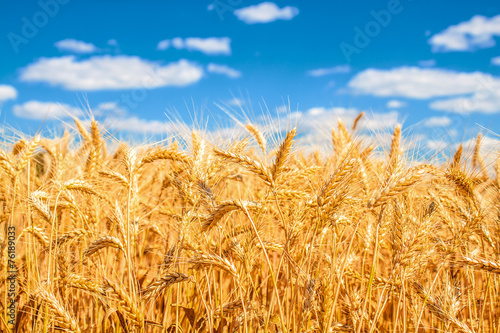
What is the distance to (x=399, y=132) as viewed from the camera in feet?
13.4

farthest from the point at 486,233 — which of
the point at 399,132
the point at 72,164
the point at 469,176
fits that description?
the point at 72,164

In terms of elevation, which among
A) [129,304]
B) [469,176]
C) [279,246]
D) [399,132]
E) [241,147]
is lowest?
[129,304]

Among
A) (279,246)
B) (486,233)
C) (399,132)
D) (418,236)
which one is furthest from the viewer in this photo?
(399,132)

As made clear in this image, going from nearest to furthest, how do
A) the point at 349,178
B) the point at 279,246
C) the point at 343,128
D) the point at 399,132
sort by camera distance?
the point at 349,178
the point at 279,246
the point at 399,132
the point at 343,128

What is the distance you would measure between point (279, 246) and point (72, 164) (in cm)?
285

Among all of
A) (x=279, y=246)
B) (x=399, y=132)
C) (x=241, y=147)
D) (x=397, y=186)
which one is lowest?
(x=279, y=246)

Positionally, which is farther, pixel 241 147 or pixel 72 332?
pixel 241 147

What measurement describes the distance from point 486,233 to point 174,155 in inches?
88.0

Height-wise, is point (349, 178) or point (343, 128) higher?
point (343, 128)

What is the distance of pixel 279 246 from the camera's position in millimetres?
2379

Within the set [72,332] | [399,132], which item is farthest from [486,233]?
[72,332]

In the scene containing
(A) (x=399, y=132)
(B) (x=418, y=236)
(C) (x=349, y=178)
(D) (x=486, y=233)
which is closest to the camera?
(C) (x=349, y=178)

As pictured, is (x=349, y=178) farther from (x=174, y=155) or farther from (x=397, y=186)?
(x=174, y=155)

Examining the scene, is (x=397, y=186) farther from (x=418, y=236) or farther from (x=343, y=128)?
(x=343, y=128)
